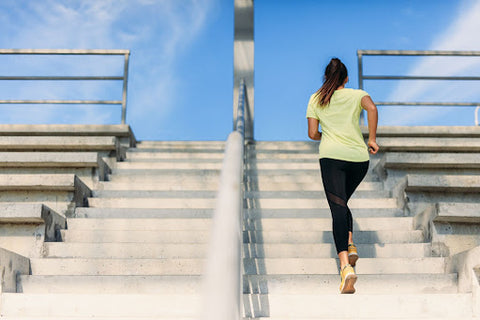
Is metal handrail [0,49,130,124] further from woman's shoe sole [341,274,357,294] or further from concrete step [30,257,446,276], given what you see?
woman's shoe sole [341,274,357,294]

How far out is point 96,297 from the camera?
2516 mm

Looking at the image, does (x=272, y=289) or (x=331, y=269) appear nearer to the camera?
(x=272, y=289)

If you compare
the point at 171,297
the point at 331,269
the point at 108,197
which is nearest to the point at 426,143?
the point at 331,269

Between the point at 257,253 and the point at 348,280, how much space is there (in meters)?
0.85

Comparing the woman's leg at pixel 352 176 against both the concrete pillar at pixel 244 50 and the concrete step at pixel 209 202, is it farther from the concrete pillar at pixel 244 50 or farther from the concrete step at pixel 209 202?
the concrete pillar at pixel 244 50

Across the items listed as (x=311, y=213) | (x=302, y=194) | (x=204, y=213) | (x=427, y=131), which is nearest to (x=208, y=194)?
(x=204, y=213)

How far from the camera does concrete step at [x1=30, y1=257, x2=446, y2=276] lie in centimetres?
299

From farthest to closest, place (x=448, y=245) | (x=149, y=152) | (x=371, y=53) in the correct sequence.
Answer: (x=371, y=53) → (x=149, y=152) → (x=448, y=245)

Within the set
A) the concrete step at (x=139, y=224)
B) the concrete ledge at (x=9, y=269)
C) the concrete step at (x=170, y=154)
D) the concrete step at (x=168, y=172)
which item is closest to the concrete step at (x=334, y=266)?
the concrete step at (x=139, y=224)

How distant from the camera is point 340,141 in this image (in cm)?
289

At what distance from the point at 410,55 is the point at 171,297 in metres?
5.02

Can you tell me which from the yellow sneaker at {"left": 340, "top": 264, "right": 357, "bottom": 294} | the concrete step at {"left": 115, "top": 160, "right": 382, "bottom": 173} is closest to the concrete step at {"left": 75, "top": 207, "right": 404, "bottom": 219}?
the concrete step at {"left": 115, "top": 160, "right": 382, "bottom": 173}

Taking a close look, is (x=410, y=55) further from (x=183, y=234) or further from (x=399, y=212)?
(x=183, y=234)

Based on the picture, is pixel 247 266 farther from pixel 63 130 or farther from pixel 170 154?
pixel 63 130
